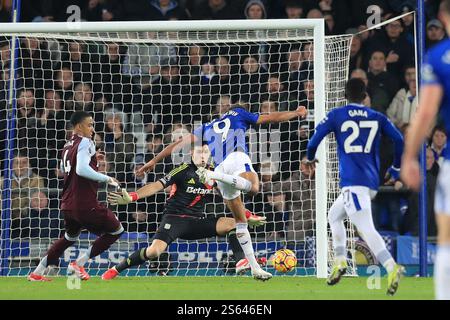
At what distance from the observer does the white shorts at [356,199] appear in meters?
8.93

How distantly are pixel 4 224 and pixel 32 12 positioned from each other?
167 inches

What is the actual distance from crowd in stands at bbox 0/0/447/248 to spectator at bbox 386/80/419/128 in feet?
0.05

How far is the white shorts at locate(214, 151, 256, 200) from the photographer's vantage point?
1095 centimetres

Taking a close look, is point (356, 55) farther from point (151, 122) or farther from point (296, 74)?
point (151, 122)

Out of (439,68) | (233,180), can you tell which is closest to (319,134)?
(233,180)

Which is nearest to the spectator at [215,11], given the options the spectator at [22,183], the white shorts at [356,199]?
the spectator at [22,183]

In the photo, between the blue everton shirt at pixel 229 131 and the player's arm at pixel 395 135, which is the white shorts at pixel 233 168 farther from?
the player's arm at pixel 395 135

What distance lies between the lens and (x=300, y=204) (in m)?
13.4

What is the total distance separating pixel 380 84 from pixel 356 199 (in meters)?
5.60

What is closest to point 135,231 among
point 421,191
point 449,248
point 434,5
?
point 421,191

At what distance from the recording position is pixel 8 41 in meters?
14.0

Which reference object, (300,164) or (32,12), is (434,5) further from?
(32,12)

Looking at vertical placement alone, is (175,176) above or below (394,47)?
below

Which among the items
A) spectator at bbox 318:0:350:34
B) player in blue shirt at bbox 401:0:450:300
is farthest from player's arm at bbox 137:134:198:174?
player in blue shirt at bbox 401:0:450:300
